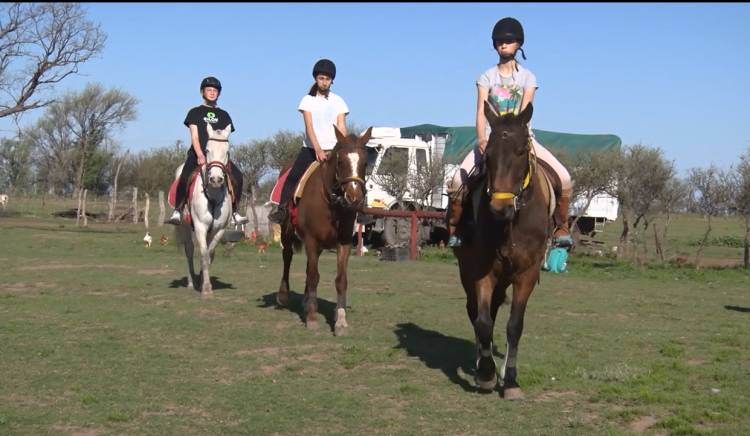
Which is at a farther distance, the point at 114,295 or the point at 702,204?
the point at 702,204

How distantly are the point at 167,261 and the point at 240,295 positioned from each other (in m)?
7.24

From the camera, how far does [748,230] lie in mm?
22391

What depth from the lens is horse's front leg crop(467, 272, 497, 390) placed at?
691 cm

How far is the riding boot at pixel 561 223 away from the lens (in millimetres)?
7695

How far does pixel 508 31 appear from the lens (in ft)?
24.1

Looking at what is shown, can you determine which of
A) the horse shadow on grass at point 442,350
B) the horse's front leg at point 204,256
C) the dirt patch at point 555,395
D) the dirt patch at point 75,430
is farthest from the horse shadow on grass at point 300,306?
the dirt patch at point 75,430

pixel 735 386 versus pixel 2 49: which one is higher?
pixel 2 49

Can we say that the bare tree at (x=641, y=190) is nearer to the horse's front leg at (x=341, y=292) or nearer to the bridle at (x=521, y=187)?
the horse's front leg at (x=341, y=292)

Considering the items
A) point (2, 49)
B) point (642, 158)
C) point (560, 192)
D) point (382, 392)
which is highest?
point (2, 49)

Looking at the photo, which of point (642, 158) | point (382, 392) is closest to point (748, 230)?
point (642, 158)

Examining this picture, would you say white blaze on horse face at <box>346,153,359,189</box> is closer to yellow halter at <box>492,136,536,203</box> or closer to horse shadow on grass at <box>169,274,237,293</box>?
yellow halter at <box>492,136,536,203</box>

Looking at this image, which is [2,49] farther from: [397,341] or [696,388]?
[696,388]

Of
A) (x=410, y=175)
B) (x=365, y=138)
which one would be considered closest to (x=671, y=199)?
(x=410, y=175)

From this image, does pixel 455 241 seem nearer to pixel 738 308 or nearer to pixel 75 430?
→ pixel 75 430
